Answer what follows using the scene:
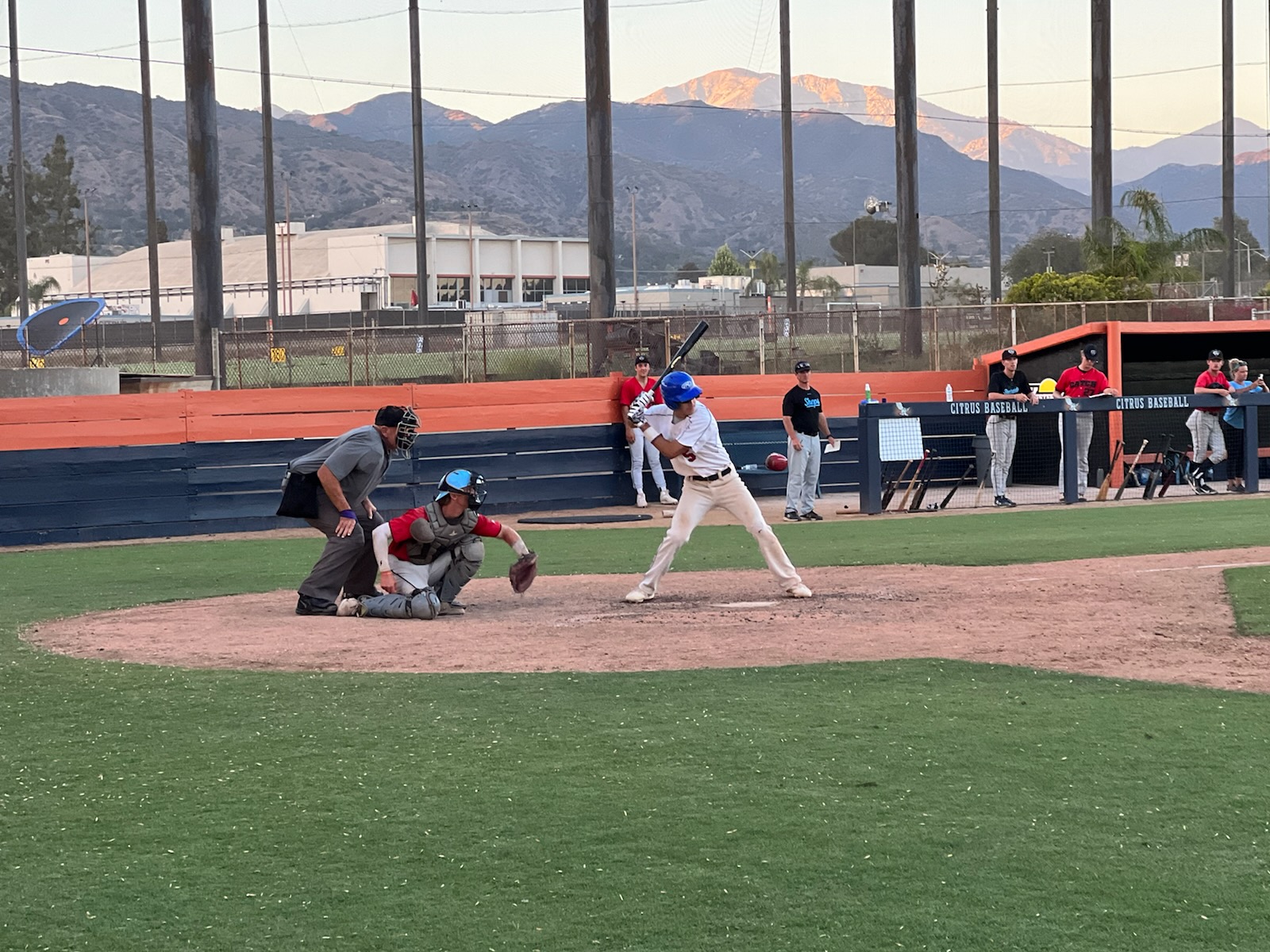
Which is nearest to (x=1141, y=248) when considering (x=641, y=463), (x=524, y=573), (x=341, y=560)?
(x=641, y=463)

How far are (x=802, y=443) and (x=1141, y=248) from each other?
76.4 feet

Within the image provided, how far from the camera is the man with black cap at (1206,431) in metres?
21.9

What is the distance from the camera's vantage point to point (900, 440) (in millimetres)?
21594

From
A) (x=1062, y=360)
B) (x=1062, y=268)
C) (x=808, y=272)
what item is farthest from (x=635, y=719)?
(x=808, y=272)

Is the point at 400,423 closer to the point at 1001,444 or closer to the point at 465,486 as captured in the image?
the point at 465,486

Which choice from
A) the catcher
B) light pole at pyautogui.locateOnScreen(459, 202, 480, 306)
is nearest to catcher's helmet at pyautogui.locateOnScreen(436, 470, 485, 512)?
the catcher

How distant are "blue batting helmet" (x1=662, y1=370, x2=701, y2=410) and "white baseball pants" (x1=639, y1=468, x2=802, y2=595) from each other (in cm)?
68

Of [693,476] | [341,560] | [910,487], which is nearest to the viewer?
[341,560]

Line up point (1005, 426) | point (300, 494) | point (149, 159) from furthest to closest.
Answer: point (149, 159) → point (1005, 426) → point (300, 494)

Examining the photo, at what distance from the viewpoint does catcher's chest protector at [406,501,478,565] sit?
450 inches

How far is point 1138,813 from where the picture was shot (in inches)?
226

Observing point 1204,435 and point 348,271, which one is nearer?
point 1204,435

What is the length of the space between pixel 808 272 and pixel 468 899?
156m

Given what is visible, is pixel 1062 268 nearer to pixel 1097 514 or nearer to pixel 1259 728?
pixel 1097 514
